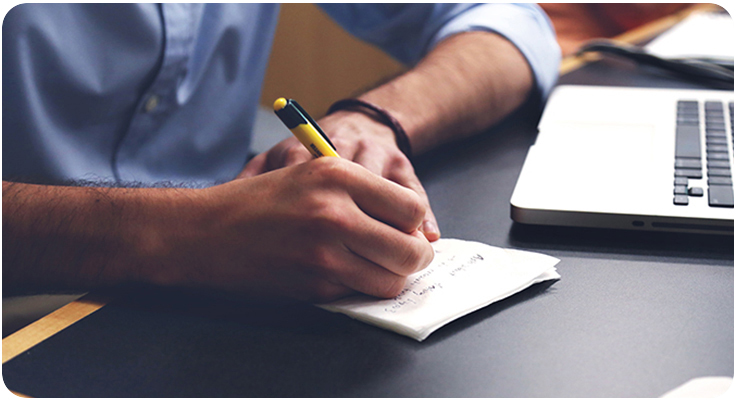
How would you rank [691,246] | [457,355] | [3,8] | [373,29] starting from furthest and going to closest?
[373,29]
[3,8]
[691,246]
[457,355]

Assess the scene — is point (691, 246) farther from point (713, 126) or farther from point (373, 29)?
point (373, 29)

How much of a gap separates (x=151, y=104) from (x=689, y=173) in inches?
21.6

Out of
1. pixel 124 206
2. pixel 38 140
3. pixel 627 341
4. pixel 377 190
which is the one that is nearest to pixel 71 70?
pixel 38 140

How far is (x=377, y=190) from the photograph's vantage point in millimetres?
358

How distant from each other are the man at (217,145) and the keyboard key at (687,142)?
0.65 feet

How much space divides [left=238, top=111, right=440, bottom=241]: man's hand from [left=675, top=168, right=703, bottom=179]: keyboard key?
0.21 metres

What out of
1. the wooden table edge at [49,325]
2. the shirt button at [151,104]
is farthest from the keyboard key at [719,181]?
the shirt button at [151,104]

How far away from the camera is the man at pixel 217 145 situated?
0.36 metres

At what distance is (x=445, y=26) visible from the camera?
848 millimetres

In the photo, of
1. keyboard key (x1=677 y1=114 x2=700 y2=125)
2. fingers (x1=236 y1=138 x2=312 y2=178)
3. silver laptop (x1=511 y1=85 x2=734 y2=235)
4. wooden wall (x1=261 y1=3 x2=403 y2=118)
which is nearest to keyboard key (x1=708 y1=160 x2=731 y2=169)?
silver laptop (x1=511 y1=85 x2=734 y2=235)

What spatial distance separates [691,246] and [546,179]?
117 millimetres

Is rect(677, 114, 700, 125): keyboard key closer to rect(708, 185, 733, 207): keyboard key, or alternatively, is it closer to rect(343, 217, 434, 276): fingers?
rect(708, 185, 733, 207): keyboard key

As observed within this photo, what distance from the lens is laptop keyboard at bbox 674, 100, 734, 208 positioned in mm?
445

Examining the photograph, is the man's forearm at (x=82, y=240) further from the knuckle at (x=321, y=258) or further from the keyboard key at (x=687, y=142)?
the keyboard key at (x=687, y=142)
